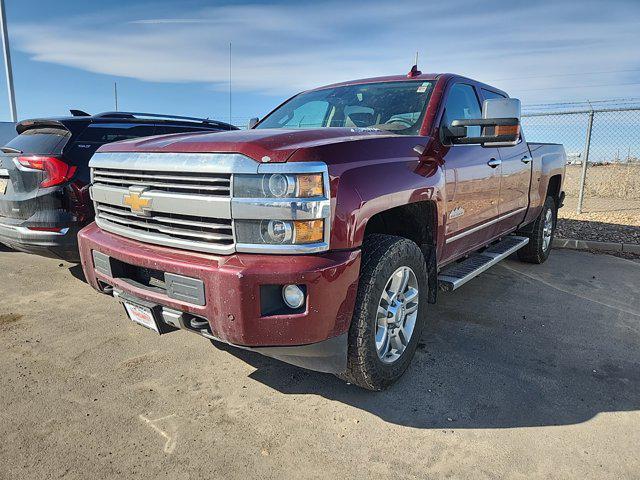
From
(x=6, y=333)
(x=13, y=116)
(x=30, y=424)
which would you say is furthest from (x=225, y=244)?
(x=13, y=116)

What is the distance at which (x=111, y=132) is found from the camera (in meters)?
4.75

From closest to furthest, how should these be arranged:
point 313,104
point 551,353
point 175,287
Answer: point 175,287, point 551,353, point 313,104

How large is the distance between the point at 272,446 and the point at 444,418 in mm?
952

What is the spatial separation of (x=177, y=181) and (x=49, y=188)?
7.50ft

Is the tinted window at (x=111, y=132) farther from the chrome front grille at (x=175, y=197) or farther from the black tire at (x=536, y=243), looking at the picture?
the black tire at (x=536, y=243)

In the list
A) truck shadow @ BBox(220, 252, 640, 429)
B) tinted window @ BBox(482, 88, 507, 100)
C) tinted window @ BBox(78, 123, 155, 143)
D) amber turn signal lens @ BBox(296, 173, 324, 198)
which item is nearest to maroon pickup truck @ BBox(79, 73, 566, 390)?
amber turn signal lens @ BBox(296, 173, 324, 198)

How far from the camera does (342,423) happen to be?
2.52 metres

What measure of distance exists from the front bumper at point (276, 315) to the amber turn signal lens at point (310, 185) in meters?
0.30

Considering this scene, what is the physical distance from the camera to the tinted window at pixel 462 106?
139 inches

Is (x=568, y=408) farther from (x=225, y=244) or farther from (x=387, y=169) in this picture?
(x=225, y=244)

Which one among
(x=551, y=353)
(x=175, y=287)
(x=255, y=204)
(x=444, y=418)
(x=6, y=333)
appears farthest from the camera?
(x=6, y=333)

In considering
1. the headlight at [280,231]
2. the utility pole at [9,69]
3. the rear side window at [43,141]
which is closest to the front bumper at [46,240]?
the rear side window at [43,141]

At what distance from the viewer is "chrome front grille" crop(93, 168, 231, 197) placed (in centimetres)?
228

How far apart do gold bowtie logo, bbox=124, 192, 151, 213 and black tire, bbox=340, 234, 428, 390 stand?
1.23m
